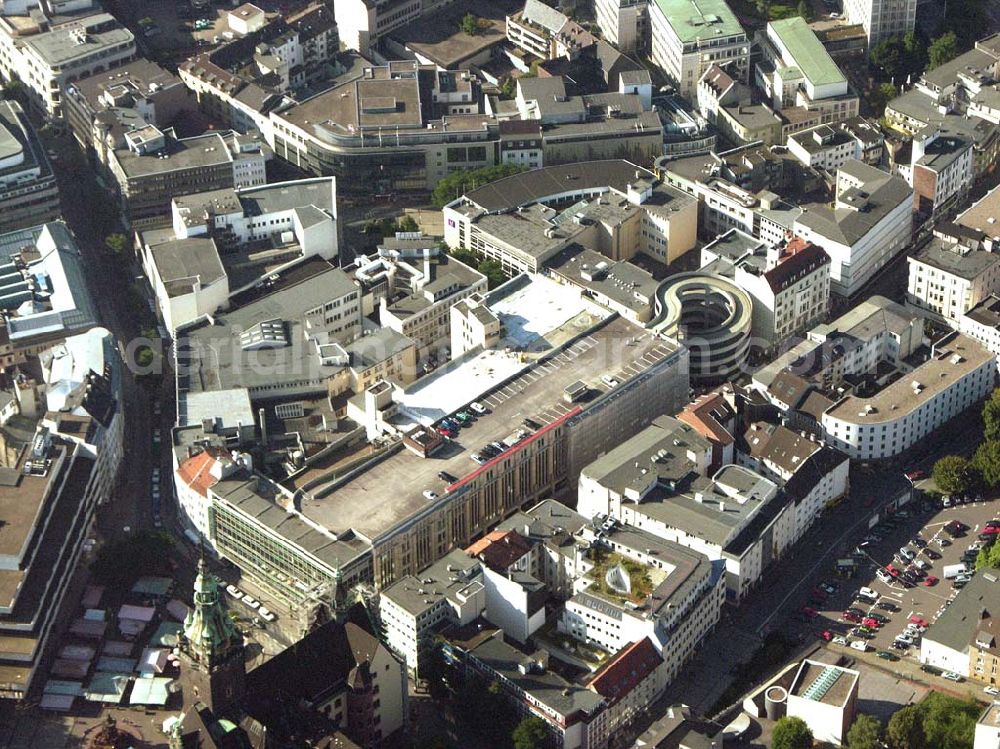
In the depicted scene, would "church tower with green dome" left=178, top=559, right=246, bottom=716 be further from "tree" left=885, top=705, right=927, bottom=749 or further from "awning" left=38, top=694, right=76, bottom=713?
"tree" left=885, top=705, right=927, bottom=749

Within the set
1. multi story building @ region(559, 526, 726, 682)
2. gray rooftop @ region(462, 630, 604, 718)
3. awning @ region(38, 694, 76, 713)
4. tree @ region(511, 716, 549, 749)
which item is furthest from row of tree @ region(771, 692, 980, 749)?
awning @ region(38, 694, 76, 713)

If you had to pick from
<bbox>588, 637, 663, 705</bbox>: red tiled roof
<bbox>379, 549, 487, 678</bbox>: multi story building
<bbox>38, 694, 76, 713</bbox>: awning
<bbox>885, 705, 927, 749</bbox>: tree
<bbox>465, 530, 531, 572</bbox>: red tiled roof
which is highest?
<bbox>465, 530, 531, 572</bbox>: red tiled roof

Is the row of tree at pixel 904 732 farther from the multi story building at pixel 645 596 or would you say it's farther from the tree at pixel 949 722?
the multi story building at pixel 645 596

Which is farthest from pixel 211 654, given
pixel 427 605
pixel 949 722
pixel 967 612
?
pixel 967 612

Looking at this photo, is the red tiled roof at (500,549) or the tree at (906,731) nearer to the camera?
the tree at (906,731)

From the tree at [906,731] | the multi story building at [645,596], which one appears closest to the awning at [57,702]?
the multi story building at [645,596]

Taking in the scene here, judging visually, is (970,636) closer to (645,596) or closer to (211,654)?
(645,596)

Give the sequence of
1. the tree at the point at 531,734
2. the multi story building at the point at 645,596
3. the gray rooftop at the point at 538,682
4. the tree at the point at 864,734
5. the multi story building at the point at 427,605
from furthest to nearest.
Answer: the multi story building at the point at 427,605, the multi story building at the point at 645,596, the gray rooftop at the point at 538,682, the tree at the point at 531,734, the tree at the point at 864,734
